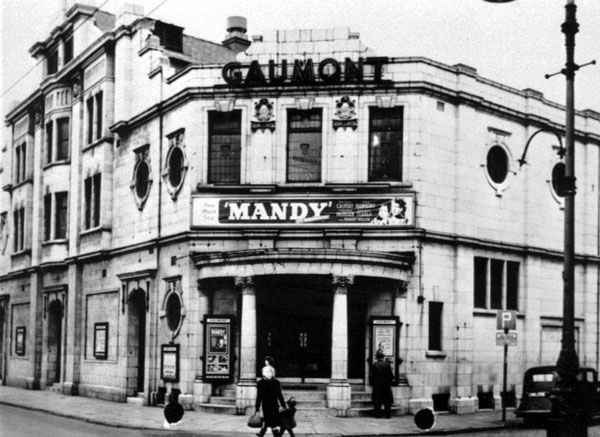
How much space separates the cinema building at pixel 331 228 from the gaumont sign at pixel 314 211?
0.05 meters

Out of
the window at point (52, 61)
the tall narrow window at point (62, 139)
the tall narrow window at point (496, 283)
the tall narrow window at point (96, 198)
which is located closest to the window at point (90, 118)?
the tall narrow window at point (96, 198)

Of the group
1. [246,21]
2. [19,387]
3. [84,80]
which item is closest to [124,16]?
[84,80]

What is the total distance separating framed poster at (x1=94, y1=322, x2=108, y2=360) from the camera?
113ft

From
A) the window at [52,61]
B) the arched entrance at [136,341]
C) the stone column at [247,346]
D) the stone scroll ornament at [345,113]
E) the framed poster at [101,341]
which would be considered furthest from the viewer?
the window at [52,61]

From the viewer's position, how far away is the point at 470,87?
2947 cm

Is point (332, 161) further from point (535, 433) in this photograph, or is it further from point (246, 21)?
point (246, 21)

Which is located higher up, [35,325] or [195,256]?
[195,256]

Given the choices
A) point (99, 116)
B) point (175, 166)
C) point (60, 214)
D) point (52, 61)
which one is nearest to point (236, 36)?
point (99, 116)

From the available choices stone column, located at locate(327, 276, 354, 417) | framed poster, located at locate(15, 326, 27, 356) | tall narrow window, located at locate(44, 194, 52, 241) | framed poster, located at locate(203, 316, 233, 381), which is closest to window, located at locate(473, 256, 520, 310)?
stone column, located at locate(327, 276, 354, 417)

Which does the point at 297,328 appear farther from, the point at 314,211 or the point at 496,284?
the point at 496,284

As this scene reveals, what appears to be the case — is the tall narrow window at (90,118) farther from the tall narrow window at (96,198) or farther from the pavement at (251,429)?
the pavement at (251,429)

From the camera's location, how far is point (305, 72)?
27.7m

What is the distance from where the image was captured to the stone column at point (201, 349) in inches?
1071

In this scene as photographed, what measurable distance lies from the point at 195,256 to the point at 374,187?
20.0 feet
